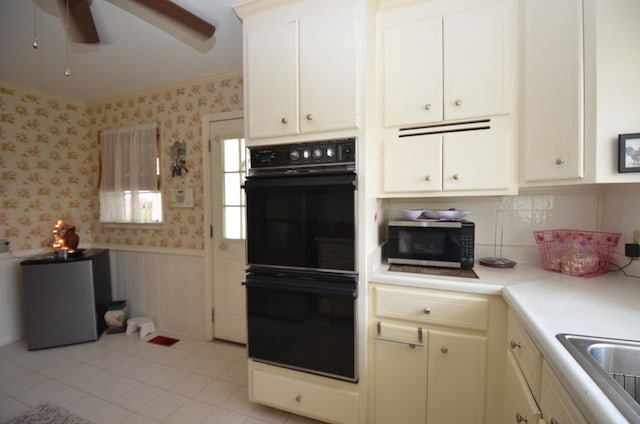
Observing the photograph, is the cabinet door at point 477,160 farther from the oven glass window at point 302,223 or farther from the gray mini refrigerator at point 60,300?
the gray mini refrigerator at point 60,300

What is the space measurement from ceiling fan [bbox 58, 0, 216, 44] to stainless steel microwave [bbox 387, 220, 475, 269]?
160 centimetres

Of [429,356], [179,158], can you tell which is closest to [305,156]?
[429,356]

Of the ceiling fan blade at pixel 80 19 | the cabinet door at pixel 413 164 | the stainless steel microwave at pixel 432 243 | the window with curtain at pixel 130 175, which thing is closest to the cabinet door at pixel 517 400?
the stainless steel microwave at pixel 432 243

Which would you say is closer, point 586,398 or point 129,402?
point 586,398

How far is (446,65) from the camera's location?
4.74ft

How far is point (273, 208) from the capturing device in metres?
1.49

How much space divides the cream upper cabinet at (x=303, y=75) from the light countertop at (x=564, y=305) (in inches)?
36.3

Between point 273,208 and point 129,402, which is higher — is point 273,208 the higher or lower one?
the higher one

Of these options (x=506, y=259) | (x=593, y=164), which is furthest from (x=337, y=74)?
(x=506, y=259)

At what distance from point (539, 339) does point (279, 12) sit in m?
1.86

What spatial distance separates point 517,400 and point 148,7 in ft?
7.91

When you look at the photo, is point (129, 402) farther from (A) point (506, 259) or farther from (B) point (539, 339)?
(A) point (506, 259)

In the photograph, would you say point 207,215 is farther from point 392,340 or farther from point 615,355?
point 615,355

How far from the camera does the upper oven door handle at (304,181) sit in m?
1.32
